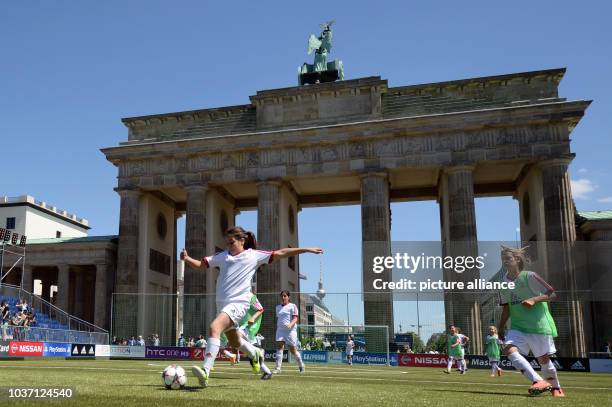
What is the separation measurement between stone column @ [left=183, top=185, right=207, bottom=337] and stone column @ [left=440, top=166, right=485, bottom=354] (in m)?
15.8

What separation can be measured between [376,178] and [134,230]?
18.6m

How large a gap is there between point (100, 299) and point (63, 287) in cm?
430

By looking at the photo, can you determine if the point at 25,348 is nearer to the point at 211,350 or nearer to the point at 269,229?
the point at 269,229

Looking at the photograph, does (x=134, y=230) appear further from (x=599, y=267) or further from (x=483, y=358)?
(x=599, y=267)

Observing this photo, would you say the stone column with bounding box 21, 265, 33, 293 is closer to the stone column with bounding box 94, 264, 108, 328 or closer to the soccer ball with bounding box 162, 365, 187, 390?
the stone column with bounding box 94, 264, 108, 328

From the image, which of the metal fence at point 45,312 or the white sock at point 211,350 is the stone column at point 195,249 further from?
the white sock at point 211,350

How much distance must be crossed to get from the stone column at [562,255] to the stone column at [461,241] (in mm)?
4404

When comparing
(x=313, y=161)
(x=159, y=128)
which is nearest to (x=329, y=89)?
(x=313, y=161)

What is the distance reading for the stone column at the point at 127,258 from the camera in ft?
136

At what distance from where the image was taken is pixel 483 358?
3219cm

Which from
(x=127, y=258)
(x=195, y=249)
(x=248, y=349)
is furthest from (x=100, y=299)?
(x=248, y=349)

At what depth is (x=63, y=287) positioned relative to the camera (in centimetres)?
4897

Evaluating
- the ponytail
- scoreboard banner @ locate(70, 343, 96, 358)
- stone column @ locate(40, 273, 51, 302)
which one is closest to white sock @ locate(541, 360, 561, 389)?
→ the ponytail

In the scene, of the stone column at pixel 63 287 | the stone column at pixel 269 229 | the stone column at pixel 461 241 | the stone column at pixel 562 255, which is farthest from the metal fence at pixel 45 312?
the stone column at pixel 562 255
